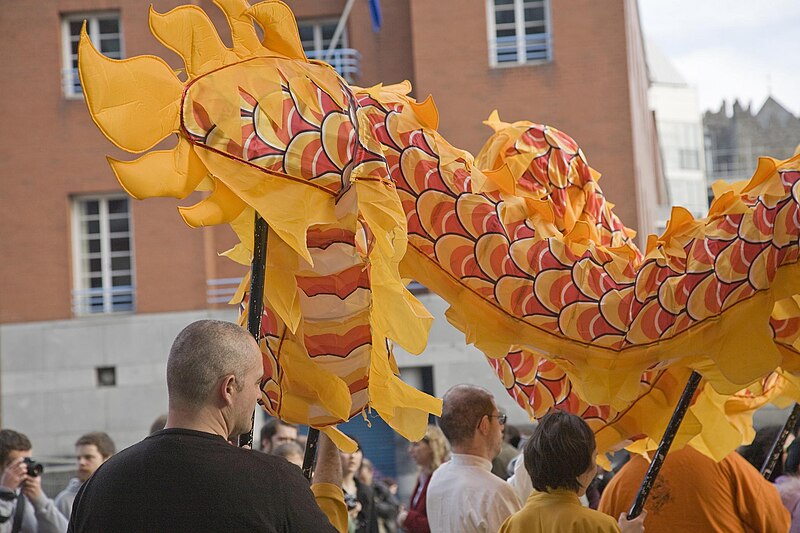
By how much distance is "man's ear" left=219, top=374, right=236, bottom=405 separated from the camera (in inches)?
111

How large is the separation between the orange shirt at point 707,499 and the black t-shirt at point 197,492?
258cm

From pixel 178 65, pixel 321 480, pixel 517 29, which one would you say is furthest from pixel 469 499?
pixel 517 29

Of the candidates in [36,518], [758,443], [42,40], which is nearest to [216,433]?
[36,518]

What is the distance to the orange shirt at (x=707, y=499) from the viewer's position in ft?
16.3

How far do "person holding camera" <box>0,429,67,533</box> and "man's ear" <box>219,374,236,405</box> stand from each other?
3.42 m

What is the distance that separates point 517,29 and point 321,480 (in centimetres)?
1476

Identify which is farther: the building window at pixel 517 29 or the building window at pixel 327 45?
the building window at pixel 327 45

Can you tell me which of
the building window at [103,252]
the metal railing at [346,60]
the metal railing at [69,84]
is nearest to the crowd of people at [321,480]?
the building window at [103,252]

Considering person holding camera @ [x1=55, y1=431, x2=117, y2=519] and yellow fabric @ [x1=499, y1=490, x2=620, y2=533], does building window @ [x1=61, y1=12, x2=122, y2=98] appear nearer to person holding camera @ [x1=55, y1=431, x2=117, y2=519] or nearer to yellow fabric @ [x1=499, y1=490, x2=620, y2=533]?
person holding camera @ [x1=55, y1=431, x2=117, y2=519]

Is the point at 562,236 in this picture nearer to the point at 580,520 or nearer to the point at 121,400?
the point at 580,520

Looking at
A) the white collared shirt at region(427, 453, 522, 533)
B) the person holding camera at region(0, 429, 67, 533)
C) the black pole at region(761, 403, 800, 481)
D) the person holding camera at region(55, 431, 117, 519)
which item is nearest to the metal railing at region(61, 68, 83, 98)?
the person holding camera at region(55, 431, 117, 519)

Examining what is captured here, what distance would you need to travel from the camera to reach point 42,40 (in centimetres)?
1762

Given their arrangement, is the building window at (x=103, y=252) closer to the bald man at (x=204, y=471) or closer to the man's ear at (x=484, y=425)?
the man's ear at (x=484, y=425)

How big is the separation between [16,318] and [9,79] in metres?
3.35
